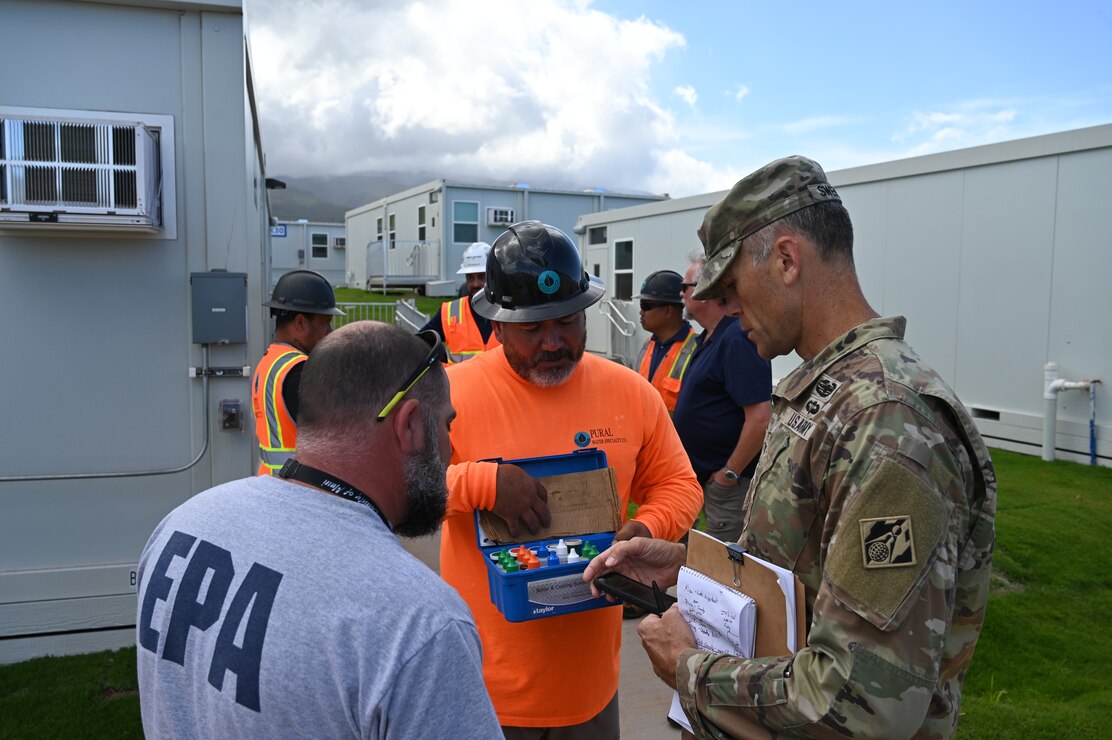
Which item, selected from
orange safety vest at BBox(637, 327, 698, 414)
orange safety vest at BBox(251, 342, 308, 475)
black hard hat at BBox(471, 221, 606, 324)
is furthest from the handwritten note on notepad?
orange safety vest at BBox(637, 327, 698, 414)

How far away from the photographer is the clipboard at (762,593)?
1419 millimetres

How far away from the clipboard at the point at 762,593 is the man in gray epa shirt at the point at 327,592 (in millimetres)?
603

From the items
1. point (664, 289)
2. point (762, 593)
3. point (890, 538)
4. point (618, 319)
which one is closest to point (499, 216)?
point (618, 319)

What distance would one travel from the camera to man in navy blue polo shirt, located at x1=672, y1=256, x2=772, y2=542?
13.1ft

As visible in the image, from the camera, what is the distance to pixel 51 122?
13.3 feet

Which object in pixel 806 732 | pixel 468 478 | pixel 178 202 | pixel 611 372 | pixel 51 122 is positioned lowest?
pixel 806 732

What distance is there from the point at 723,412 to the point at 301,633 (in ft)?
11.0

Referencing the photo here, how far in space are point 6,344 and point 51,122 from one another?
4.48 feet

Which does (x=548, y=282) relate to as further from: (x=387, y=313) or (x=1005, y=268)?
(x=387, y=313)

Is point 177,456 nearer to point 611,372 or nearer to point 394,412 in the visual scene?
point 611,372

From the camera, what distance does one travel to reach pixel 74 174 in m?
4.06

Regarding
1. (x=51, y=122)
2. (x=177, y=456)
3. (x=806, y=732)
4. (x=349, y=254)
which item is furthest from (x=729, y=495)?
(x=349, y=254)

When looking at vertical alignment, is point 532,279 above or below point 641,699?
above

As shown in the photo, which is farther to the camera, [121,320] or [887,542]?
[121,320]
